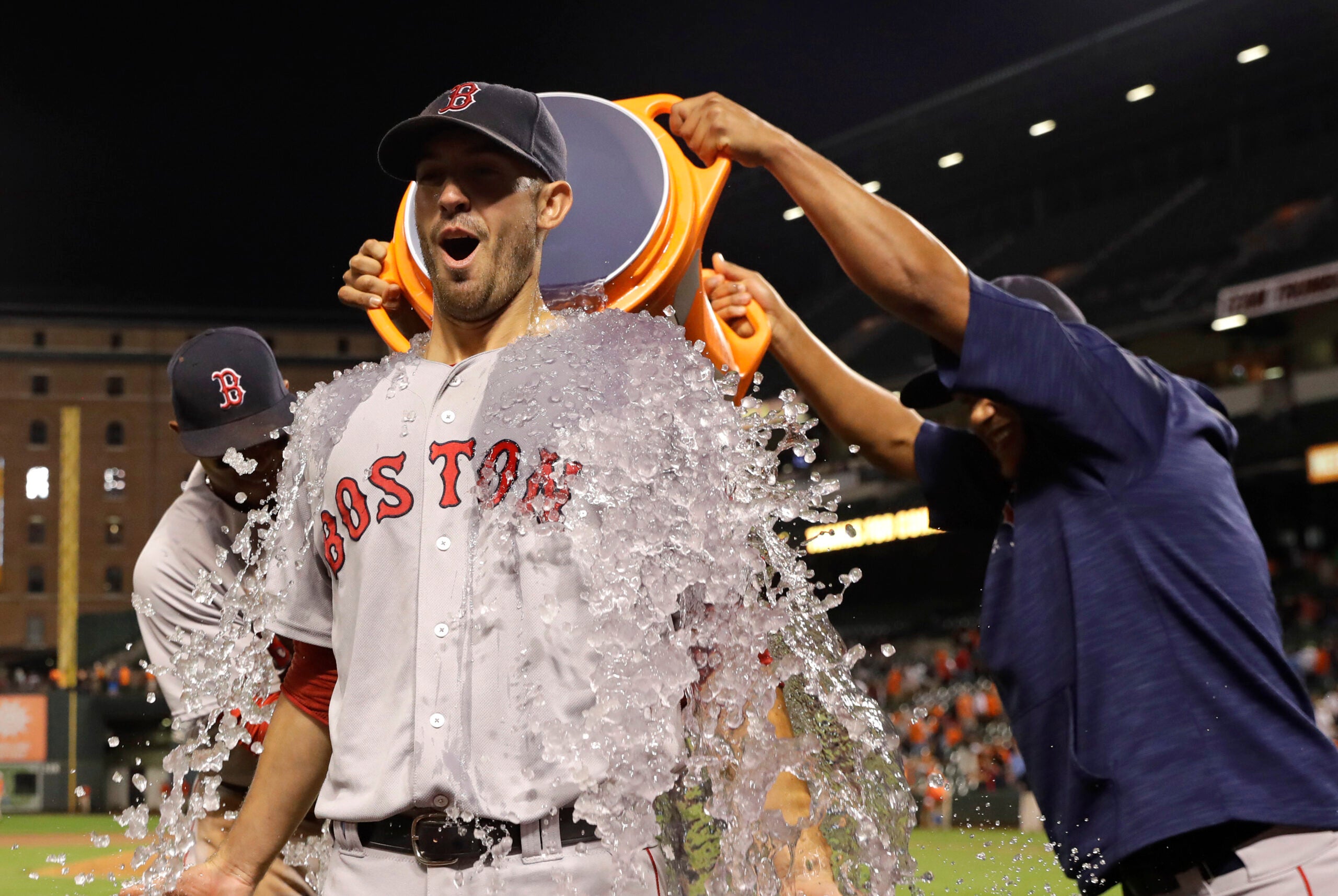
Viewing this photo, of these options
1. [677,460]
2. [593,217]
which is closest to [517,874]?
[677,460]

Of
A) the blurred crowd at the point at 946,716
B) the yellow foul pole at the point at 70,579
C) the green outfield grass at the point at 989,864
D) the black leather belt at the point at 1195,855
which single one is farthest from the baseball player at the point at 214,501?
the yellow foul pole at the point at 70,579

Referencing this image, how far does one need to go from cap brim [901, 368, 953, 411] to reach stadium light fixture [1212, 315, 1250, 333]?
22206 mm

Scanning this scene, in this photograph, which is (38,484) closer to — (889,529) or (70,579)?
(70,579)

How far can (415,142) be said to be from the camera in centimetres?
197

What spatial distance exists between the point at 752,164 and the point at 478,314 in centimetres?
66

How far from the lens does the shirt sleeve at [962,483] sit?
→ 251cm

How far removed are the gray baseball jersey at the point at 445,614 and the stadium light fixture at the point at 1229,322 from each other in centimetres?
2308

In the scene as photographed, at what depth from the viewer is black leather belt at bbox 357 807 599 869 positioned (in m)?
1.77

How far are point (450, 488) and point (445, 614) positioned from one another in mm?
184

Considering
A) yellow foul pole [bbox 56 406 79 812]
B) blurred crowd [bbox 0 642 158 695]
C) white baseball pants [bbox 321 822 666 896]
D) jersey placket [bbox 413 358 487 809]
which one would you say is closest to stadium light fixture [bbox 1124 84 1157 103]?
yellow foul pole [bbox 56 406 79 812]

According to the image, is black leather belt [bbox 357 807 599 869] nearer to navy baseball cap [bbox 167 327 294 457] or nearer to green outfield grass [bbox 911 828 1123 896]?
navy baseball cap [bbox 167 327 294 457]

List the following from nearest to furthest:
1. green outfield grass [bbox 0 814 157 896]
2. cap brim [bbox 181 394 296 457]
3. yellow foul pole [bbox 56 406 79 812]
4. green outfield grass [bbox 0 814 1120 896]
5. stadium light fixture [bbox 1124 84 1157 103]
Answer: cap brim [bbox 181 394 296 457], green outfield grass [bbox 0 814 1120 896], green outfield grass [bbox 0 814 157 896], yellow foul pole [bbox 56 406 79 812], stadium light fixture [bbox 1124 84 1157 103]

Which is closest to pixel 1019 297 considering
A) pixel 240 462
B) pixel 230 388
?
pixel 240 462

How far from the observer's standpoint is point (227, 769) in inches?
131
